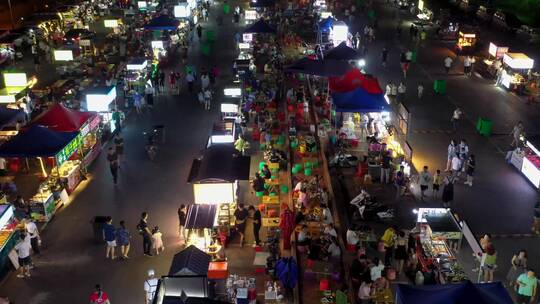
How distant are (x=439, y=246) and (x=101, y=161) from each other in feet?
48.2

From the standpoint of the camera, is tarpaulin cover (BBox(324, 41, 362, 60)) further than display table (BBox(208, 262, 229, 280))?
Yes

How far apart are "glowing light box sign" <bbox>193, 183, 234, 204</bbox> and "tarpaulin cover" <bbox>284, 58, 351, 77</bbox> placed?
13.2 meters

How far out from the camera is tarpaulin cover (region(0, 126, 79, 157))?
2088 centimetres

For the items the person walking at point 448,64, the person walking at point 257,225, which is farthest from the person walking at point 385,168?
the person walking at point 448,64

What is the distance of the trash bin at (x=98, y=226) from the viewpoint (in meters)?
18.8

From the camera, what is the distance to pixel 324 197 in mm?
20484

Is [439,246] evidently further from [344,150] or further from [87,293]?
[87,293]

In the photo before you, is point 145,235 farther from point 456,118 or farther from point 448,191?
point 456,118

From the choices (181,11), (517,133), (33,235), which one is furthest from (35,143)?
(181,11)

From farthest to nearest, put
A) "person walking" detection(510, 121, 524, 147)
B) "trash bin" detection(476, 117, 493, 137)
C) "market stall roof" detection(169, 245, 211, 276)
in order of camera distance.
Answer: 1. "trash bin" detection(476, 117, 493, 137)
2. "person walking" detection(510, 121, 524, 147)
3. "market stall roof" detection(169, 245, 211, 276)

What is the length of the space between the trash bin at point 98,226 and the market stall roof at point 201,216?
9.43 feet

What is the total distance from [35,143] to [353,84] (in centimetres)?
1380

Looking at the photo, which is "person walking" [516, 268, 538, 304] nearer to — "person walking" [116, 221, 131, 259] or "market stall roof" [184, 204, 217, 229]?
"market stall roof" [184, 204, 217, 229]

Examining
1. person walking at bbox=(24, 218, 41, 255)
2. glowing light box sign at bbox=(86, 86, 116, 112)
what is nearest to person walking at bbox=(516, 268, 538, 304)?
person walking at bbox=(24, 218, 41, 255)
